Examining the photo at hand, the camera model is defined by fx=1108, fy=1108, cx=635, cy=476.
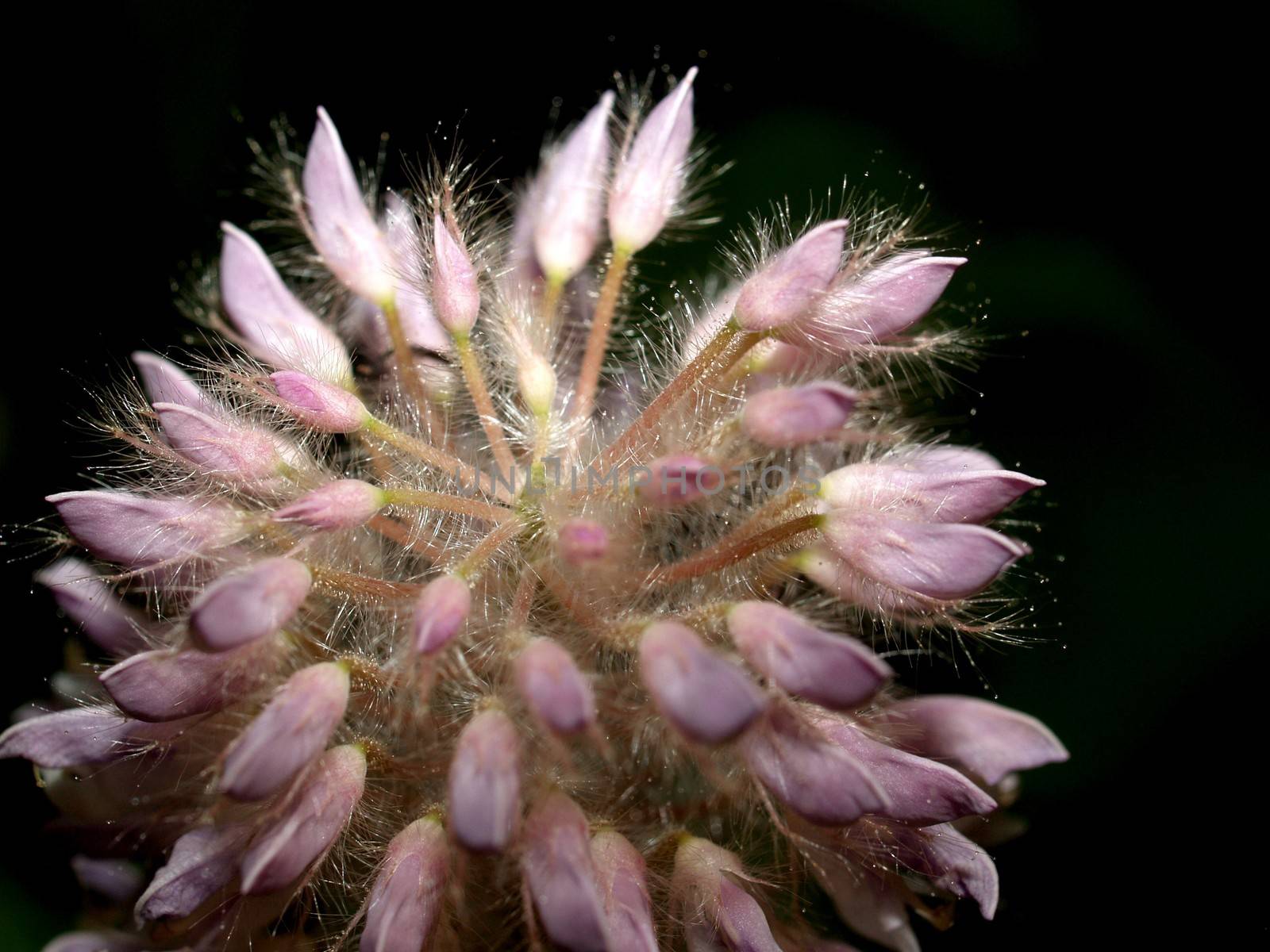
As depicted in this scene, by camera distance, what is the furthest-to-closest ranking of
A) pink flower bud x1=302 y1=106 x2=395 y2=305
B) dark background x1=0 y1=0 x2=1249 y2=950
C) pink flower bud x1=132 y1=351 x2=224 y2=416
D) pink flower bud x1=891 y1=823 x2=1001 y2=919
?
dark background x1=0 y1=0 x2=1249 y2=950
pink flower bud x1=302 y1=106 x2=395 y2=305
pink flower bud x1=132 y1=351 x2=224 y2=416
pink flower bud x1=891 y1=823 x2=1001 y2=919

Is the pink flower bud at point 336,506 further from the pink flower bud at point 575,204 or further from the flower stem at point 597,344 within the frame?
the pink flower bud at point 575,204

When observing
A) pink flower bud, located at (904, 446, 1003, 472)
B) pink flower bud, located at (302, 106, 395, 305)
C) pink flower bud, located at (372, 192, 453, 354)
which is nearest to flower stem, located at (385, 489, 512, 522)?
pink flower bud, located at (372, 192, 453, 354)

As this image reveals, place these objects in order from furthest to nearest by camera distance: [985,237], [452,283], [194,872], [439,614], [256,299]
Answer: [985,237]
[256,299]
[452,283]
[194,872]
[439,614]

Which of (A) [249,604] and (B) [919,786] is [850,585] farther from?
(A) [249,604]

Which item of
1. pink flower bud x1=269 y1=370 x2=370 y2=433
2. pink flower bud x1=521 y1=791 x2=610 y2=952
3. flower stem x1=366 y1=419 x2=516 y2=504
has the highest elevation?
pink flower bud x1=269 y1=370 x2=370 y2=433

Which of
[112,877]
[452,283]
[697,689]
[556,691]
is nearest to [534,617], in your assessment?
[556,691]

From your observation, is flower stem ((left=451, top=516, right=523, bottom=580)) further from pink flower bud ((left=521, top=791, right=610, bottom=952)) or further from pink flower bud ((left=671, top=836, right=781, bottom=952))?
pink flower bud ((left=671, top=836, right=781, bottom=952))

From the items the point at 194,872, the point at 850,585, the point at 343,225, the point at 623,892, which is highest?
the point at 343,225
